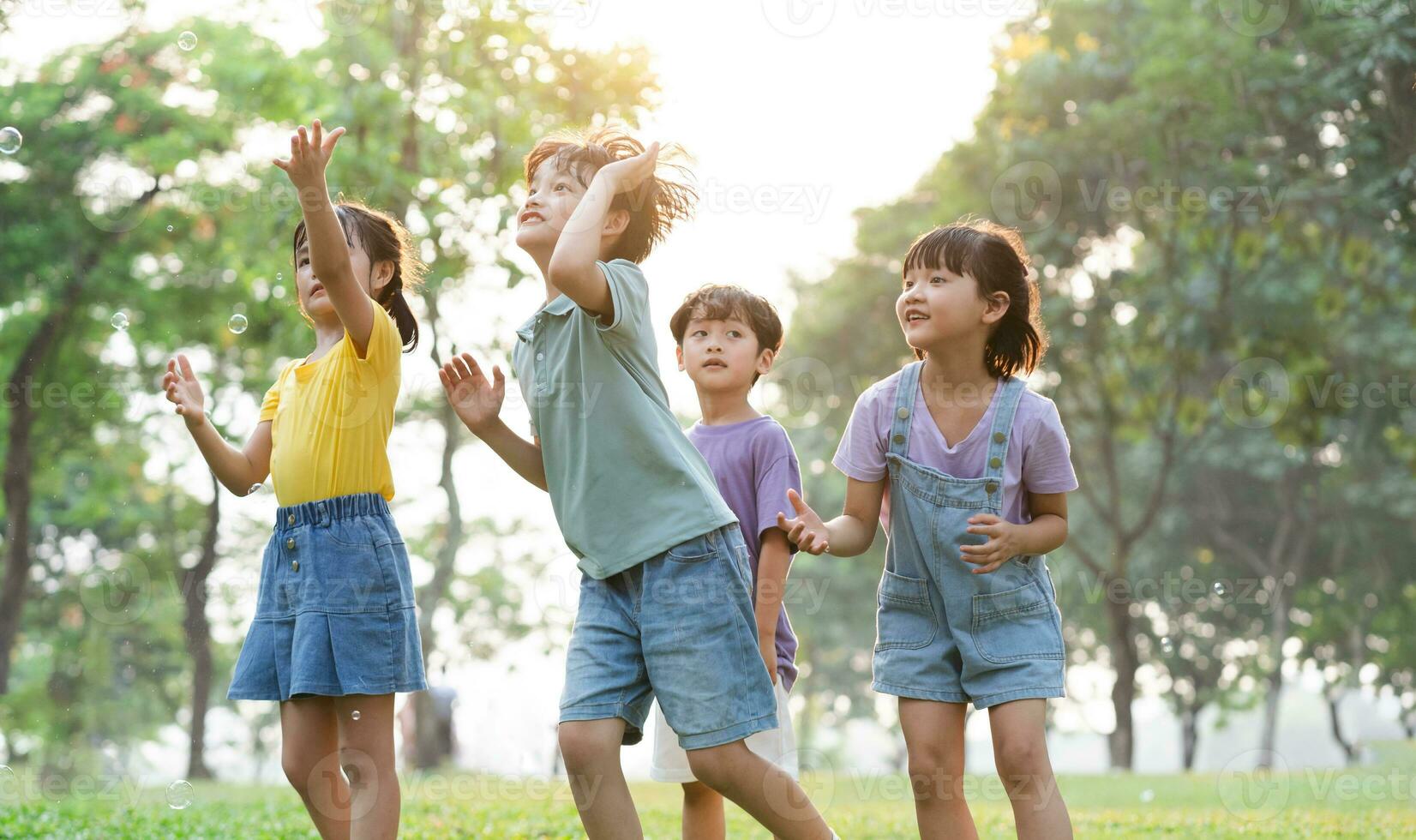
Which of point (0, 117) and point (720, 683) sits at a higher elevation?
point (0, 117)

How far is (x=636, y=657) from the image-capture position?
10.1 ft

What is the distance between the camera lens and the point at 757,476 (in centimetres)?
380

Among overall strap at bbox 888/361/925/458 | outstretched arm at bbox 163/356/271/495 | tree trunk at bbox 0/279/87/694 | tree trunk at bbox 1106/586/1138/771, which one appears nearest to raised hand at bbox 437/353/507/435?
outstretched arm at bbox 163/356/271/495

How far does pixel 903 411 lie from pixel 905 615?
1.73ft

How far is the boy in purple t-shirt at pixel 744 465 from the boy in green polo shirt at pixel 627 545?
0.41 m

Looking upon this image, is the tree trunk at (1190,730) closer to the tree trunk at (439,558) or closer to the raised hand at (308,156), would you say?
the tree trunk at (439,558)

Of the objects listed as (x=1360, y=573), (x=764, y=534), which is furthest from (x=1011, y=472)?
(x=1360, y=573)

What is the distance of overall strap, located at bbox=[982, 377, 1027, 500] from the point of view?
3.41 metres

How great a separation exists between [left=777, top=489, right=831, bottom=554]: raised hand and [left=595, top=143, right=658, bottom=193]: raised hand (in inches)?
33.8

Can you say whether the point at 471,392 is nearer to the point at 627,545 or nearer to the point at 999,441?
→ the point at 627,545

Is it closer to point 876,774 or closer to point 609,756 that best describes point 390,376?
point 609,756

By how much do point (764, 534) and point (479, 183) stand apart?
7969 millimetres

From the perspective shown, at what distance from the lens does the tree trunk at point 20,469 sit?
15.7m

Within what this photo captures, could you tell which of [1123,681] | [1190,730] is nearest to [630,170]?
[1123,681]
